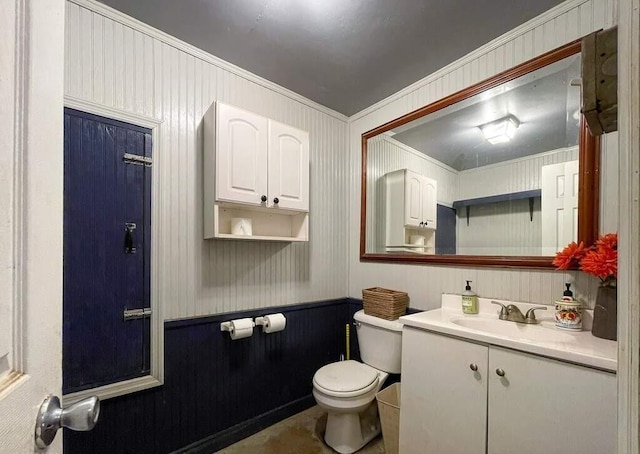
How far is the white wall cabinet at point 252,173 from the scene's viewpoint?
5.34 feet

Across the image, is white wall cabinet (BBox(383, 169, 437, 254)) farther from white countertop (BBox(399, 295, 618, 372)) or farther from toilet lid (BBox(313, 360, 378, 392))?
toilet lid (BBox(313, 360, 378, 392))

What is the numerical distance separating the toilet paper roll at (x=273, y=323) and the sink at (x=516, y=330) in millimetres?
1047

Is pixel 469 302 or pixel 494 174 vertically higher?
pixel 494 174

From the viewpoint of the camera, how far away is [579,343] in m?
1.09

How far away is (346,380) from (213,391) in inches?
32.1

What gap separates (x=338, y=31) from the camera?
1.56m

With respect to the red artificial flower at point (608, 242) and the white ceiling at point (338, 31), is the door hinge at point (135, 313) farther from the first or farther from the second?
the red artificial flower at point (608, 242)

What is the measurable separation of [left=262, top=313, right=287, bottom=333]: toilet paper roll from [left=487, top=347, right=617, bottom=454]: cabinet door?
121cm

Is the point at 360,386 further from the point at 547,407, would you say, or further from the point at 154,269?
the point at 154,269

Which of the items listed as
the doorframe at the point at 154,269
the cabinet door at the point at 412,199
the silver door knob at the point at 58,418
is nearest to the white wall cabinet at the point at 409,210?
the cabinet door at the point at 412,199

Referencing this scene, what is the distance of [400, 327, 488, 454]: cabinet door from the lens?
121 centimetres

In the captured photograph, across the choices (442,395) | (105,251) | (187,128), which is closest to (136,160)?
(187,128)

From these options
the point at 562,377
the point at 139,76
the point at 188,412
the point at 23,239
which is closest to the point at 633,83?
the point at 23,239

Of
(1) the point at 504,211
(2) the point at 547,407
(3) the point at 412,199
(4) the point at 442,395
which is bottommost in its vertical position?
(4) the point at 442,395
